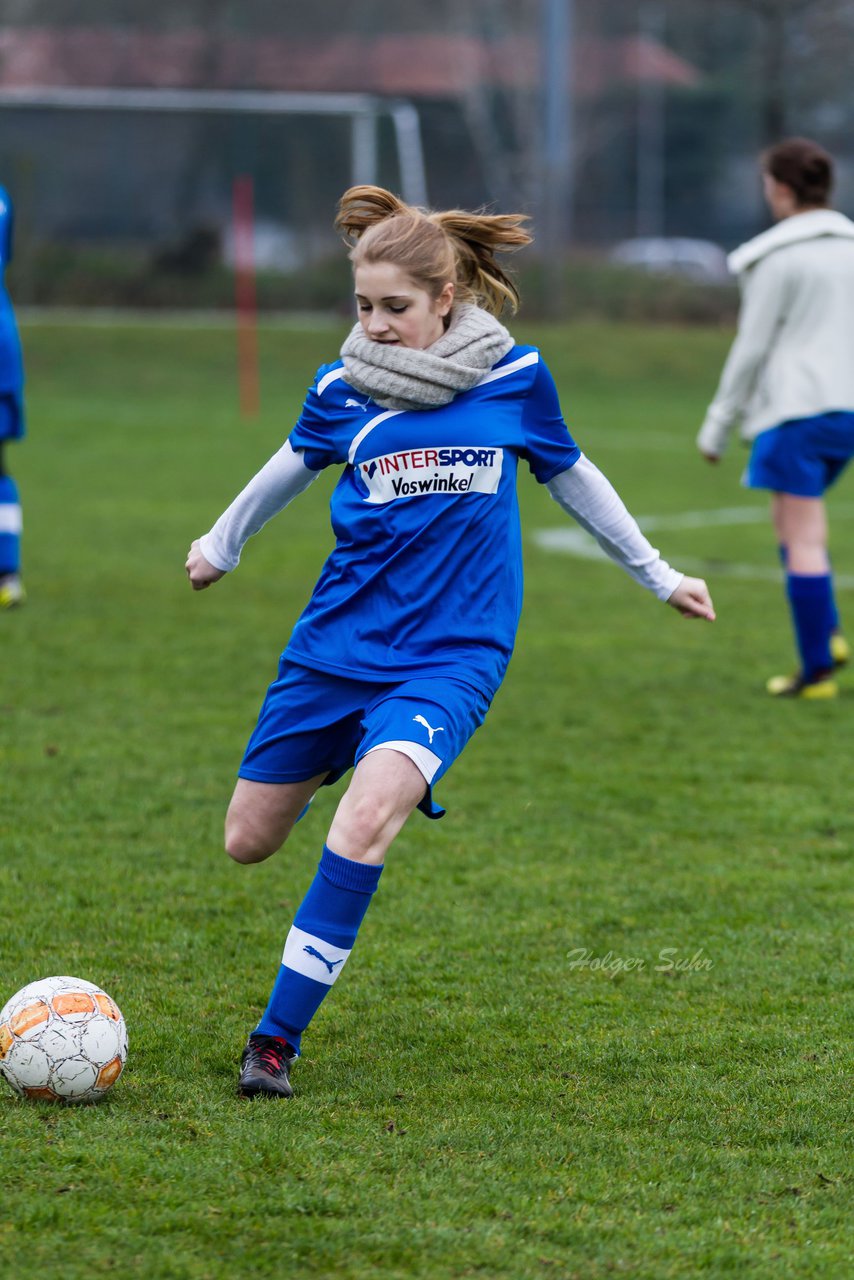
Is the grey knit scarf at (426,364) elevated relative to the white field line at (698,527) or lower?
elevated

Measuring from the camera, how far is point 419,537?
3.64 m

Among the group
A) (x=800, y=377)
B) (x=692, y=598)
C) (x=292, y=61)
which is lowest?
(x=292, y=61)

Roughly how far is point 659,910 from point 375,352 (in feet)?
6.39

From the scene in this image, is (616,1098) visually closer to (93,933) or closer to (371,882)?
(371,882)

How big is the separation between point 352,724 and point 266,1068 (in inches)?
28.1

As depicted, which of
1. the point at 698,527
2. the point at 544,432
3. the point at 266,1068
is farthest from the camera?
the point at 698,527

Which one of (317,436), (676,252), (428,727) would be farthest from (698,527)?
(676,252)

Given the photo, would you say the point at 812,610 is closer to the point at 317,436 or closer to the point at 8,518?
the point at 8,518

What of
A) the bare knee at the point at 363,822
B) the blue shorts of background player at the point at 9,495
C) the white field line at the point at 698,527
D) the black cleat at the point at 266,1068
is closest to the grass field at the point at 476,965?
the black cleat at the point at 266,1068

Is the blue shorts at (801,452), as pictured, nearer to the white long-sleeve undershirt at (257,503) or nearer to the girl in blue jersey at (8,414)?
the girl in blue jersey at (8,414)

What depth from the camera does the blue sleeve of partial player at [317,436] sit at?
3.74 m

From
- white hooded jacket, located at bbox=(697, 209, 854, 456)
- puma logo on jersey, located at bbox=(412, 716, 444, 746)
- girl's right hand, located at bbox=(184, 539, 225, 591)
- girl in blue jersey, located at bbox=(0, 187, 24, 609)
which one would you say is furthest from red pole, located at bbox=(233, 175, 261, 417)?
puma logo on jersey, located at bbox=(412, 716, 444, 746)

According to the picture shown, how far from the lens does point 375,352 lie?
11.8 ft

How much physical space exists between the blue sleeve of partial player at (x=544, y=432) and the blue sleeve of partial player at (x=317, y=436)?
1.33ft
